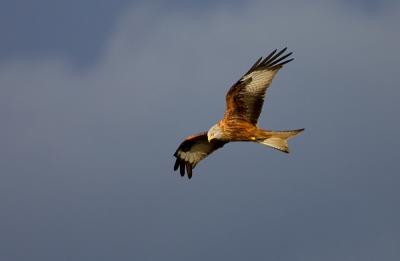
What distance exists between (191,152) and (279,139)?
339cm

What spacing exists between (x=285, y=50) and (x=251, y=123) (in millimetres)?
1714

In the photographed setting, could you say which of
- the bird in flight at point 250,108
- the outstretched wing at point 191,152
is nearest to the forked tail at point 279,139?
the bird in flight at point 250,108

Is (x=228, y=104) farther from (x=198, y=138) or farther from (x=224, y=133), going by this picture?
(x=198, y=138)

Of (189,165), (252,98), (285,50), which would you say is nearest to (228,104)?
(252,98)

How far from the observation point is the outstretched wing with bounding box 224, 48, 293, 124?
1838 centimetres

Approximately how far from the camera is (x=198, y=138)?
20141 millimetres

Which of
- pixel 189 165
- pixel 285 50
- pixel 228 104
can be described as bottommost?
pixel 189 165

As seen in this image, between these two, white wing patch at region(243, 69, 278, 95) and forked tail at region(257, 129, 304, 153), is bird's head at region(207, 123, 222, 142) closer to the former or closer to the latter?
Answer: forked tail at region(257, 129, 304, 153)

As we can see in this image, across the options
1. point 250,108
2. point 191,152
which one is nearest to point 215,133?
point 250,108

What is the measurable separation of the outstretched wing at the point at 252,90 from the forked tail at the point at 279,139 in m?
0.50

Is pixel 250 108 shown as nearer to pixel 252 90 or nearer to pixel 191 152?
pixel 252 90

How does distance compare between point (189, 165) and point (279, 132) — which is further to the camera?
point (189, 165)

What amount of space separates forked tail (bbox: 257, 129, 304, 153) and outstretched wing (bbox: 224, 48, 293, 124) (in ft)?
1.63

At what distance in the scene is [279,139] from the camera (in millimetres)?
18156
